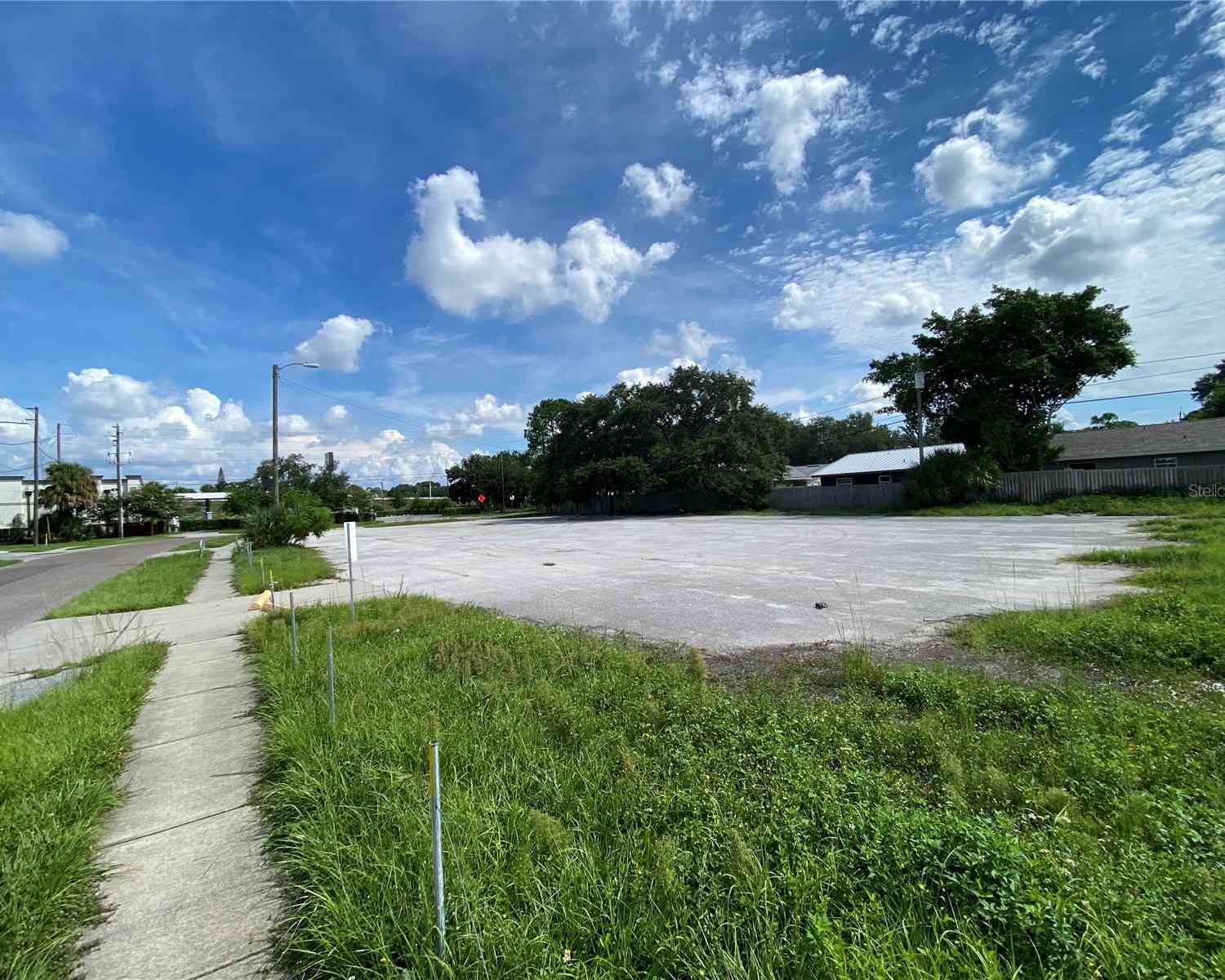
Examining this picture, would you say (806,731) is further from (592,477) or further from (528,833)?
(592,477)

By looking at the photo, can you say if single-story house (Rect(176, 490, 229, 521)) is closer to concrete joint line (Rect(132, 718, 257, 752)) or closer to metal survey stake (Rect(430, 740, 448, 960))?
concrete joint line (Rect(132, 718, 257, 752))

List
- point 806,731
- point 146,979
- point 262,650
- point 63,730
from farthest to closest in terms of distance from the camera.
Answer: point 262,650, point 63,730, point 806,731, point 146,979

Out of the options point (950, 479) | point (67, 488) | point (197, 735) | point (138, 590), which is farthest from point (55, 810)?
point (67, 488)

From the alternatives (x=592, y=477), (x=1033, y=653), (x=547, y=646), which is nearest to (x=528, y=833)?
(x=547, y=646)

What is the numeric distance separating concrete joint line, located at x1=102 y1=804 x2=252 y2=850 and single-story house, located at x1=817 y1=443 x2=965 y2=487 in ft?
162

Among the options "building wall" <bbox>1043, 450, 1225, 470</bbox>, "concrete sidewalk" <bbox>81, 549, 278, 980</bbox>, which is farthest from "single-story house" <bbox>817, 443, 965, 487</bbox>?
"concrete sidewalk" <bbox>81, 549, 278, 980</bbox>

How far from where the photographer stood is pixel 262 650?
6668 mm

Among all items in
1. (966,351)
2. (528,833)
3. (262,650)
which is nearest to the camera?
(528,833)

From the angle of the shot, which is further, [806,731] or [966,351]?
[966,351]

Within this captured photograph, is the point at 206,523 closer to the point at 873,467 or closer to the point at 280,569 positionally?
the point at 280,569

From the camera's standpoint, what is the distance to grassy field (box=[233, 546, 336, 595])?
13.0 m

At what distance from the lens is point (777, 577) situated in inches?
442

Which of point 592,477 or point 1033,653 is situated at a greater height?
point 592,477

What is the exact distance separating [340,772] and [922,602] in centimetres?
775
